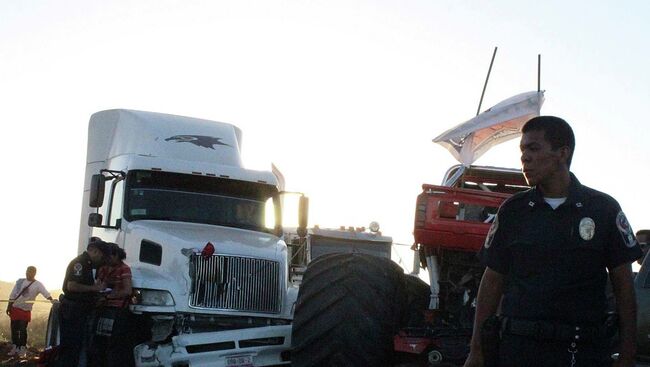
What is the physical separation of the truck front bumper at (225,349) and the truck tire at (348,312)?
6.08 feet

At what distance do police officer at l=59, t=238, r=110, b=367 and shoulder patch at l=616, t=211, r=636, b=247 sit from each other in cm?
999

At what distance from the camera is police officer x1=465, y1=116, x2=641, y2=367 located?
208 inches

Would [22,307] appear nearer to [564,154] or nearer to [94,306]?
[94,306]

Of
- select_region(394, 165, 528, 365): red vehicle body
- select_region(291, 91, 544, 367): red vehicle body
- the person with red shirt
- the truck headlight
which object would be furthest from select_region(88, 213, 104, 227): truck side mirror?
select_region(394, 165, 528, 365): red vehicle body

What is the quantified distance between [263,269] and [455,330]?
151 inches

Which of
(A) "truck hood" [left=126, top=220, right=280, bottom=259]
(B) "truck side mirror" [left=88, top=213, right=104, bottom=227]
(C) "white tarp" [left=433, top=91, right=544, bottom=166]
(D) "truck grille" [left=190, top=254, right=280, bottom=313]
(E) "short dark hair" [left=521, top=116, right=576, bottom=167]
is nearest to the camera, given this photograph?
(E) "short dark hair" [left=521, top=116, right=576, bottom=167]

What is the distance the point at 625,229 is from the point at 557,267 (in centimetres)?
36

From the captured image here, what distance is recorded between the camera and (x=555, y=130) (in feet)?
17.9

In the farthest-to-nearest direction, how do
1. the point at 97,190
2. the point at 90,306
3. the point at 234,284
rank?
the point at 90,306 < the point at 97,190 < the point at 234,284

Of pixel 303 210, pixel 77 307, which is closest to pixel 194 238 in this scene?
pixel 303 210

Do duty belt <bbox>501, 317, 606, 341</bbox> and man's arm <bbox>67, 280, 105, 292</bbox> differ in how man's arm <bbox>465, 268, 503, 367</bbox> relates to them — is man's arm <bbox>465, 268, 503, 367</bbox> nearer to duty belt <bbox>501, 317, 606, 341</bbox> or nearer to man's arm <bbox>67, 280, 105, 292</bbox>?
duty belt <bbox>501, 317, 606, 341</bbox>

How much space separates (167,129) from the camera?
1577 cm

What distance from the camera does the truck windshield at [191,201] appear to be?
1445 centimetres

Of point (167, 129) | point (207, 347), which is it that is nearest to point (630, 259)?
point (207, 347)
